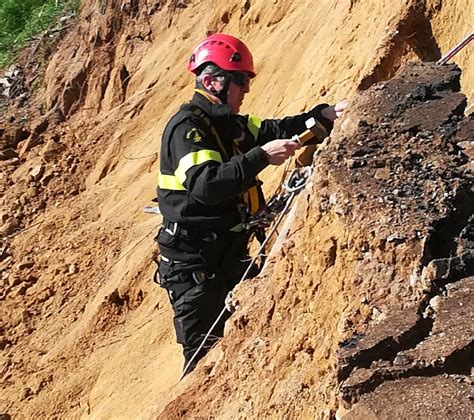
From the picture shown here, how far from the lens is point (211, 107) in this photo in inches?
175

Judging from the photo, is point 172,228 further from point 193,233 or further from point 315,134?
point 315,134

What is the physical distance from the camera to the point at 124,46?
12359 mm

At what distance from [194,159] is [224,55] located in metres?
0.75

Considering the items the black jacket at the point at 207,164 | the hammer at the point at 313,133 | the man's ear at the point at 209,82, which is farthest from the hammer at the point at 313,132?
the man's ear at the point at 209,82

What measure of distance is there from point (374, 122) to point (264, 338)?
108 centimetres

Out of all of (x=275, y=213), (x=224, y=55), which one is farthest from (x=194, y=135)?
(x=275, y=213)

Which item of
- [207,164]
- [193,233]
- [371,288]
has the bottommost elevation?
[193,233]

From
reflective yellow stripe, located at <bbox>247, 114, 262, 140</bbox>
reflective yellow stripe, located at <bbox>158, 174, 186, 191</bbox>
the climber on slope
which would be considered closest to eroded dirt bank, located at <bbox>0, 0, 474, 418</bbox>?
the climber on slope

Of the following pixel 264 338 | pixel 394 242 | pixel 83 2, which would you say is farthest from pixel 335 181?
pixel 83 2

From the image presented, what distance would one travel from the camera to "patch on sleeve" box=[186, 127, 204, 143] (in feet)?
13.9

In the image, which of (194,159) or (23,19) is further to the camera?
(23,19)

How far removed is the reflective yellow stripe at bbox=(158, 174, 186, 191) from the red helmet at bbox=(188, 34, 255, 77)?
0.69 metres

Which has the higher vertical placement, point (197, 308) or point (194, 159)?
point (194, 159)

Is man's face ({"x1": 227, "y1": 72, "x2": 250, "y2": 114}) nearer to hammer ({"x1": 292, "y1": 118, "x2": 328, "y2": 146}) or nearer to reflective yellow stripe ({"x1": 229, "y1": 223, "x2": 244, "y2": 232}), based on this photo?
hammer ({"x1": 292, "y1": 118, "x2": 328, "y2": 146})
